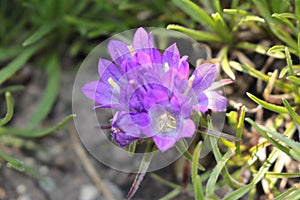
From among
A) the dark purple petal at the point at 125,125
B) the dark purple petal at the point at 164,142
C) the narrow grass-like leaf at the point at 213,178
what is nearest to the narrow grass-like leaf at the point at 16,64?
the dark purple petal at the point at 125,125

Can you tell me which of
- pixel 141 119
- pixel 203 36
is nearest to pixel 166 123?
pixel 141 119

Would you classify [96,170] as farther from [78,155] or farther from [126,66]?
[126,66]

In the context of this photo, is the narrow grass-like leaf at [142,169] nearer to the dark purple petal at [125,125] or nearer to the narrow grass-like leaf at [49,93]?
the dark purple petal at [125,125]

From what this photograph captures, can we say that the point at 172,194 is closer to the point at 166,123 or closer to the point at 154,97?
the point at 166,123

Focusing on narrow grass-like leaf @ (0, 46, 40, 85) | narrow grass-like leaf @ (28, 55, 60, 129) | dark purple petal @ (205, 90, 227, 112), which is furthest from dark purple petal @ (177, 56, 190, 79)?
narrow grass-like leaf @ (28, 55, 60, 129)

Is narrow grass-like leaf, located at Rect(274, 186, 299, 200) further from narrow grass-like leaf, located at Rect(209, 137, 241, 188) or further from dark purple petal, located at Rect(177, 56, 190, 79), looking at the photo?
dark purple petal, located at Rect(177, 56, 190, 79)

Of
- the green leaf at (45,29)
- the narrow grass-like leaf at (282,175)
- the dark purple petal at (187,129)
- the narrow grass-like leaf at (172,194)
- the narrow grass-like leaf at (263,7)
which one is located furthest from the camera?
the green leaf at (45,29)

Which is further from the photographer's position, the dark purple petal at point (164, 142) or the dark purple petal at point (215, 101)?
the dark purple petal at point (215, 101)

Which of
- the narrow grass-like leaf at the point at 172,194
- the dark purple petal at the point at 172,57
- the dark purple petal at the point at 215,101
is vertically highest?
the dark purple petal at the point at 172,57
